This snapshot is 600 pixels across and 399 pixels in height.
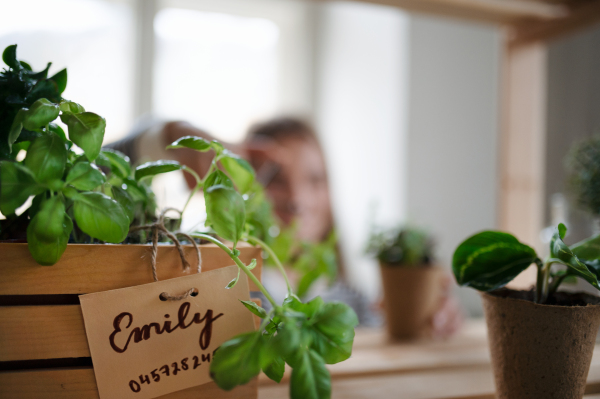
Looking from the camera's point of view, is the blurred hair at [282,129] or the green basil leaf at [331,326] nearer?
the green basil leaf at [331,326]

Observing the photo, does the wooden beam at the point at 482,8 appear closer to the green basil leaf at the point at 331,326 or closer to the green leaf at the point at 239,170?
the green leaf at the point at 239,170

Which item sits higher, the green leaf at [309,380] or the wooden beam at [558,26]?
the wooden beam at [558,26]

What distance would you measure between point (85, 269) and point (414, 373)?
0.47 meters

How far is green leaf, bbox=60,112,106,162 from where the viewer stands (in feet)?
1.09

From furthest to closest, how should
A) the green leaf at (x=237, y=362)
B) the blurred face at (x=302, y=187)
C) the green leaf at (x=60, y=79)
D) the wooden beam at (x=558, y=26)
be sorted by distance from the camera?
the blurred face at (x=302, y=187) → the wooden beam at (x=558, y=26) → the green leaf at (x=60, y=79) → the green leaf at (x=237, y=362)

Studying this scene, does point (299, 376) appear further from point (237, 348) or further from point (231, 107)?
point (231, 107)

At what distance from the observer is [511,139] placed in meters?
0.96

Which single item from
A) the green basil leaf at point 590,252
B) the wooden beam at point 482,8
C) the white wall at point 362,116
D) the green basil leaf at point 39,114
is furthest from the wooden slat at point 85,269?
the white wall at point 362,116

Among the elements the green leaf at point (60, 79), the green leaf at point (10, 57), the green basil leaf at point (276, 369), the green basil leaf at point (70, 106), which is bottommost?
the green basil leaf at point (276, 369)

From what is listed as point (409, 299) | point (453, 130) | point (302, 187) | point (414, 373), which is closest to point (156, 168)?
point (414, 373)

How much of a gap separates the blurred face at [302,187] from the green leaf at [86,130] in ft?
4.29

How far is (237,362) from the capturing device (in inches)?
11.2

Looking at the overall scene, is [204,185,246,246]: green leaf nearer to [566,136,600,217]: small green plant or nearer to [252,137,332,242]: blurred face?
[566,136,600,217]: small green plant

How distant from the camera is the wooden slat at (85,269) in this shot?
352 millimetres
